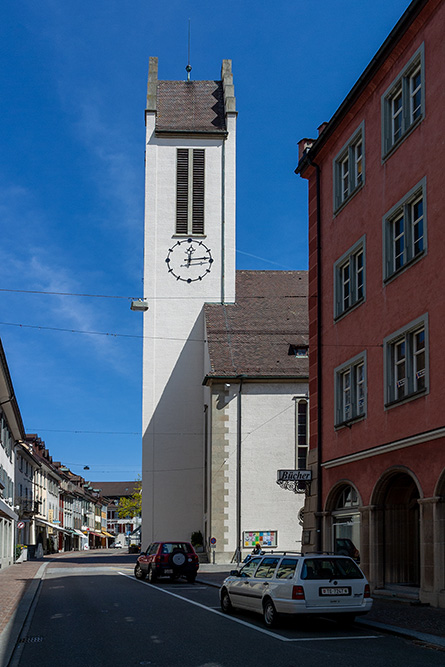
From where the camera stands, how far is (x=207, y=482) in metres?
47.3

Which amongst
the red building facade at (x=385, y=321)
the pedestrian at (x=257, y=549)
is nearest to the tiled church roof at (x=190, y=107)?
the pedestrian at (x=257, y=549)

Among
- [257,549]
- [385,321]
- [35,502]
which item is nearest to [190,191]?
[257,549]

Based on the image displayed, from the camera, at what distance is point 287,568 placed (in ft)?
50.6

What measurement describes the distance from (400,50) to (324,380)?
9991 mm

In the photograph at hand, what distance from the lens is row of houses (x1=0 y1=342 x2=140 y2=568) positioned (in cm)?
4572

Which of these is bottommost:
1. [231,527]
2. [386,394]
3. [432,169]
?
[231,527]

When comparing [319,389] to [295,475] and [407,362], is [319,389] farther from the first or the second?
[407,362]

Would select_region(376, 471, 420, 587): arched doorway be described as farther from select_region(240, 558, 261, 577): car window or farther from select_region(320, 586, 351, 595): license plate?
select_region(320, 586, 351, 595): license plate

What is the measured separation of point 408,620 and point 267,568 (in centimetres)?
276

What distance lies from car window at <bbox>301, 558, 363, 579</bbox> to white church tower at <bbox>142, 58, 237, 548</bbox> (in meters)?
35.0

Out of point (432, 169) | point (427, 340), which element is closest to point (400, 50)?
point (432, 169)

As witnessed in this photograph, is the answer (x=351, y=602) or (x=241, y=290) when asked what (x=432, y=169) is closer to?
(x=351, y=602)

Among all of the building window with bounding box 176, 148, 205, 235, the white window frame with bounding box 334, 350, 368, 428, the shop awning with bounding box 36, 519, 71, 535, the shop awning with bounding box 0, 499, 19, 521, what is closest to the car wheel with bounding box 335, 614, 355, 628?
the white window frame with bounding box 334, 350, 368, 428

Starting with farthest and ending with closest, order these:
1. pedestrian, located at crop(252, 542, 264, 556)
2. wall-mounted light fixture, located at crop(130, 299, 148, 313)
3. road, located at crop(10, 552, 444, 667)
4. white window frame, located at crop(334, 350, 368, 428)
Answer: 1. wall-mounted light fixture, located at crop(130, 299, 148, 313)
2. pedestrian, located at crop(252, 542, 264, 556)
3. white window frame, located at crop(334, 350, 368, 428)
4. road, located at crop(10, 552, 444, 667)
